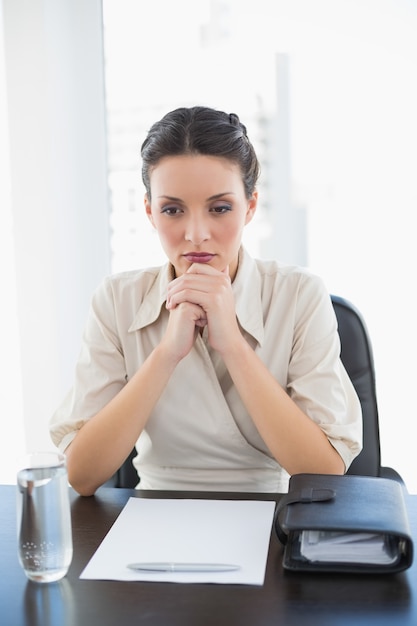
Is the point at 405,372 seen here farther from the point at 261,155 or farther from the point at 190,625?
the point at 190,625

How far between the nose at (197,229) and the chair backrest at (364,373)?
1.26ft

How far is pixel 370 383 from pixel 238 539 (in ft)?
2.21

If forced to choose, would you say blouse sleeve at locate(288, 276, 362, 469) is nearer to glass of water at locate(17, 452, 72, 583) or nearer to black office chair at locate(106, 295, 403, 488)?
black office chair at locate(106, 295, 403, 488)

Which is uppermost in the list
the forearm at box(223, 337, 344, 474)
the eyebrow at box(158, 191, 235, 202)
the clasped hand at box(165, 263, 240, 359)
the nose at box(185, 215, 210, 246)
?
the eyebrow at box(158, 191, 235, 202)

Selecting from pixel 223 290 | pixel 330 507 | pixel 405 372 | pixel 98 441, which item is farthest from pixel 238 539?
pixel 405 372

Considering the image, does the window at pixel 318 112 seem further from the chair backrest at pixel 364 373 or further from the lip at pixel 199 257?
the lip at pixel 199 257

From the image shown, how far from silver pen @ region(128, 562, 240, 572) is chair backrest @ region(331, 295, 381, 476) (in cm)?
71

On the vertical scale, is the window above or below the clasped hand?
above

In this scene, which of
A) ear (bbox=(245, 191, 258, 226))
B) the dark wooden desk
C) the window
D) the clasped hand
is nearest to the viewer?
the dark wooden desk

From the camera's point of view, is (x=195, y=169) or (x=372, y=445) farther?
(x=372, y=445)

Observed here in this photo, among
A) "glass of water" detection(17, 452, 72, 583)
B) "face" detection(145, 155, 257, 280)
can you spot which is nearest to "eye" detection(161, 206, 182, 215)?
"face" detection(145, 155, 257, 280)

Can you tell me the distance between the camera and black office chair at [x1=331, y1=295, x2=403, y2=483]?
1.66 metres

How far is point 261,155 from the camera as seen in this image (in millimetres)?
2365

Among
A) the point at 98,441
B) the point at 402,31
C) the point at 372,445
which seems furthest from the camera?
the point at 402,31
